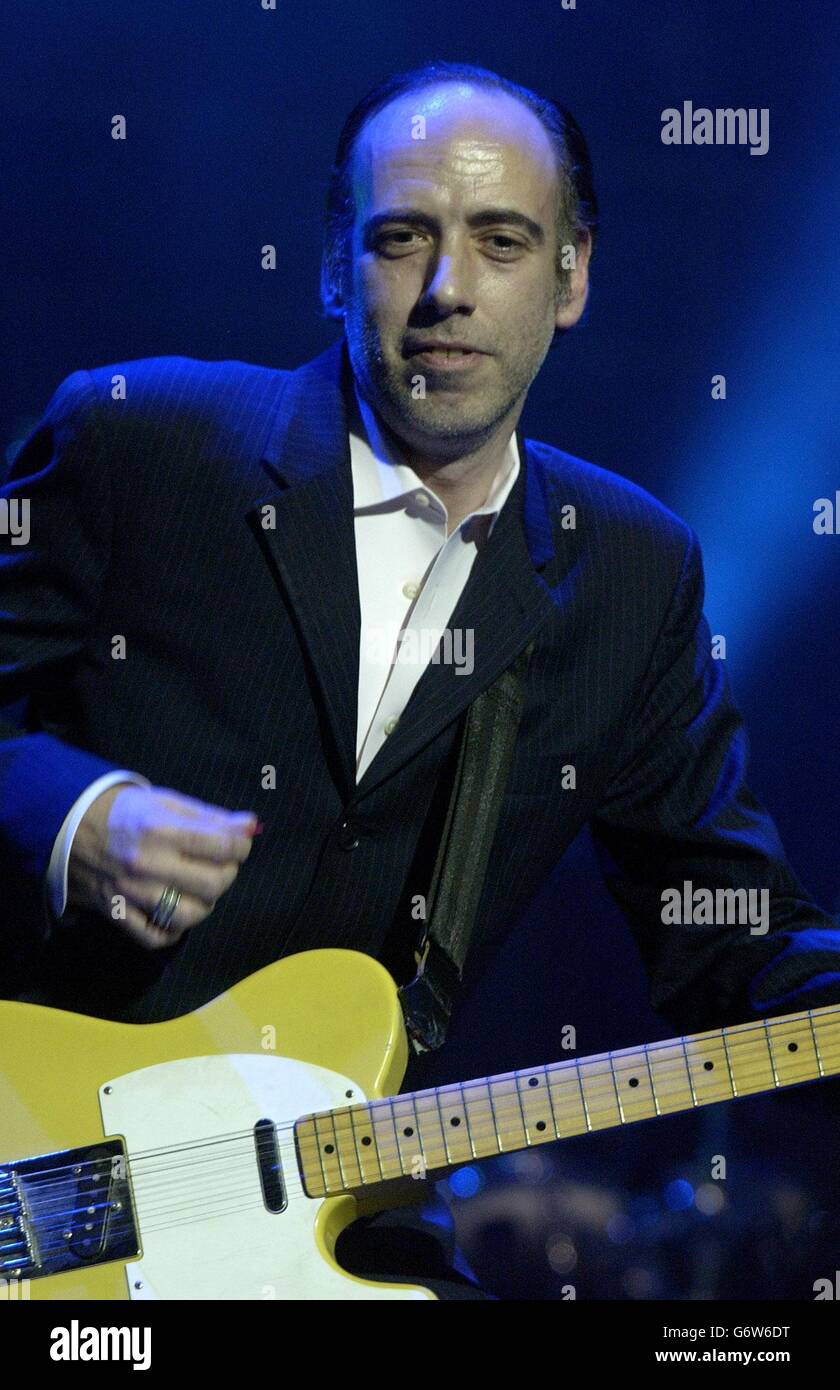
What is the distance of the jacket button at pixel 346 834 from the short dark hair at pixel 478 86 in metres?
0.84

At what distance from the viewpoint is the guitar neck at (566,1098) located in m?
1.80

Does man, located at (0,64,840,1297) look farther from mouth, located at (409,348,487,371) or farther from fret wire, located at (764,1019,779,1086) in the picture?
fret wire, located at (764,1019,779,1086)

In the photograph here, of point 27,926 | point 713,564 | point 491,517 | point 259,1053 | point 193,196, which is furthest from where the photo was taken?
point 713,564

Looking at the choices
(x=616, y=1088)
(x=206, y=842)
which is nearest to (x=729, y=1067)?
(x=616, y=1088)

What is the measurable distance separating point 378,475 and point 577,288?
1.63 feet

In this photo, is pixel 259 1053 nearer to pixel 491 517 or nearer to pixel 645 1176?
pixel 491 517

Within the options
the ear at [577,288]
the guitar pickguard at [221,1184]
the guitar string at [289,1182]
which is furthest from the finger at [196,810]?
the ear at [577,288]

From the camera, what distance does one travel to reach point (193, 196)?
7.75 ft

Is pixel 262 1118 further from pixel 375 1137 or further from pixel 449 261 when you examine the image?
pixel 449 261

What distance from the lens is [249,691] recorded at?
6.55 feet

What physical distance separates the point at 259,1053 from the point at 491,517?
91cm

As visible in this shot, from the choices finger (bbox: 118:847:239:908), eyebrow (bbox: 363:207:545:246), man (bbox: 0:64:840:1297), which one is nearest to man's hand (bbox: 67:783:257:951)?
finger (bbox: 118:847:239:908)

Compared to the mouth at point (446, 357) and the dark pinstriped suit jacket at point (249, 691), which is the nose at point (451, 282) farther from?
the dark pinstriped suit jacket at point (249, 691)
